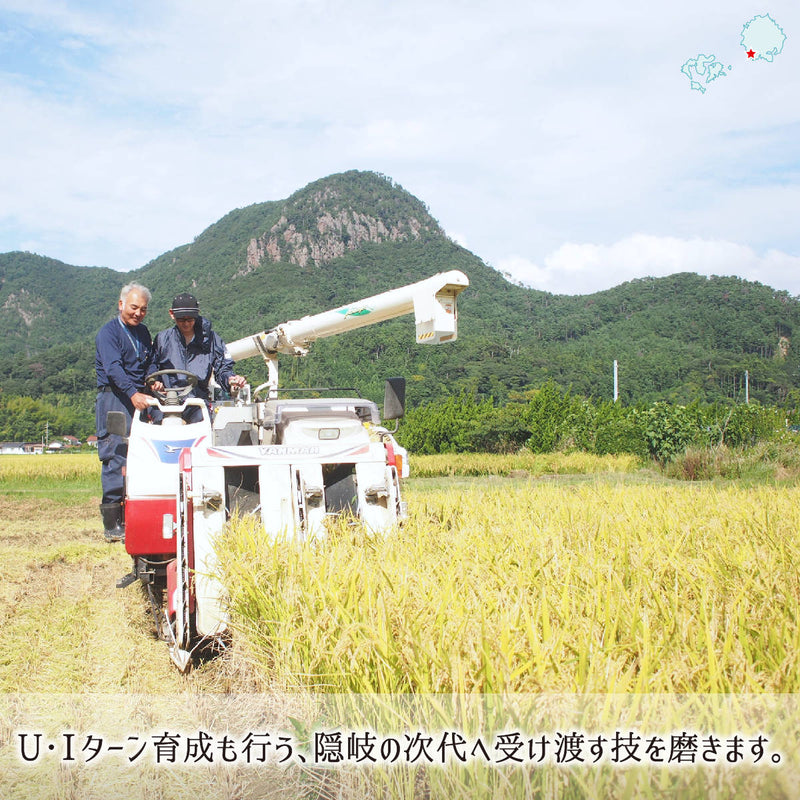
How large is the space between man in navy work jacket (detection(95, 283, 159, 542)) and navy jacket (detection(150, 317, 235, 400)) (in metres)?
0.18

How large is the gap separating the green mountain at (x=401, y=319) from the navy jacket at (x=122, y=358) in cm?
143

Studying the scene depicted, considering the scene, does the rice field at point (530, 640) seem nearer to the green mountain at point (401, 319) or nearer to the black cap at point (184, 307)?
the black cap at point (184, 307)

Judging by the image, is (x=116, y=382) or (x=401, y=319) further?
(x=401, y=319)

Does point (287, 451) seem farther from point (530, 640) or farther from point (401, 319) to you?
point (401, 319)

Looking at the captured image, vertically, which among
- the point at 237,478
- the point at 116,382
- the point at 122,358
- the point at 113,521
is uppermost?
the point at 122,358

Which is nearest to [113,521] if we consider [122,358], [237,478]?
[122,358]

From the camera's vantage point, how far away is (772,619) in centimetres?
253

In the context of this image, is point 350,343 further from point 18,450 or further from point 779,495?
point 18,450

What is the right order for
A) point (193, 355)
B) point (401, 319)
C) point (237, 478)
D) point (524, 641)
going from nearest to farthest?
point (524, 641) → point (237, 478) → point (193, 355) → point (401, 319)

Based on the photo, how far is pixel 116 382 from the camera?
523 centimetres

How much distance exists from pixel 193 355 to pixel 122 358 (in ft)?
1.67

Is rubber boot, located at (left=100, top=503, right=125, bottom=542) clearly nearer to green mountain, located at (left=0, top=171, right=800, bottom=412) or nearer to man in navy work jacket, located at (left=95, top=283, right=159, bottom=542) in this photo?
man in navy work jacket, located at (left=95, top=283, right=159, bottom=542)

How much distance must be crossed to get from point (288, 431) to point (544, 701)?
10.2 ft

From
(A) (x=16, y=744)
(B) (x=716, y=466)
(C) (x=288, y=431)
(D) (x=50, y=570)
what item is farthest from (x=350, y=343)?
(A) (x=16, y=744)
